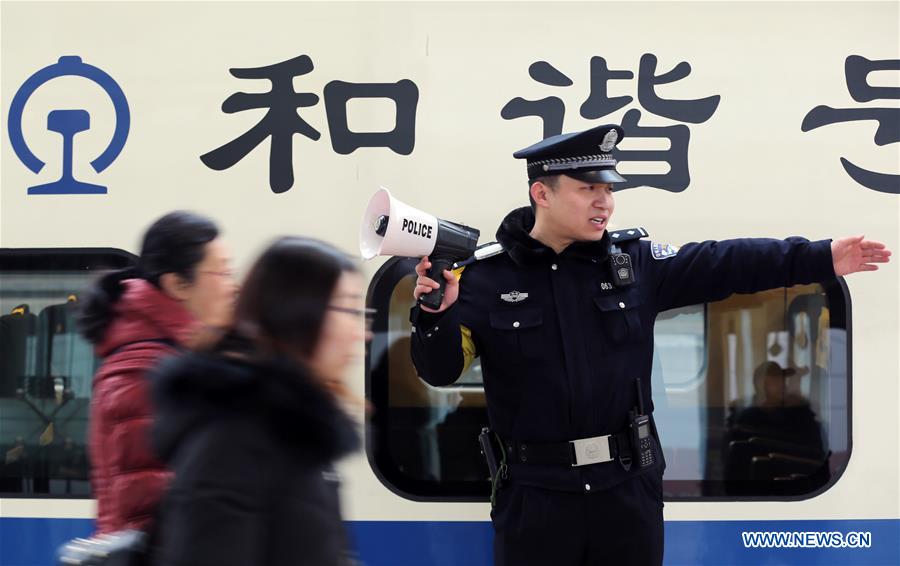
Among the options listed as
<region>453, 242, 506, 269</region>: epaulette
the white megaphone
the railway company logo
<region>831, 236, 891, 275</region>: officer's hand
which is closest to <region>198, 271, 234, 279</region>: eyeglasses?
the white megaphone

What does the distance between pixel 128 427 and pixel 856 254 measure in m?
1.76

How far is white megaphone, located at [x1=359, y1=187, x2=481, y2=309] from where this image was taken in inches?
86.5

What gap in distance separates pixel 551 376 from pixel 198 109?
131 centimetres

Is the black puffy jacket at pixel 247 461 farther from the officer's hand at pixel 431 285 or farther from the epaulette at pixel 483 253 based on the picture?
the epaulette at pixel 483 253

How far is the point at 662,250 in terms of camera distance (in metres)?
2.63

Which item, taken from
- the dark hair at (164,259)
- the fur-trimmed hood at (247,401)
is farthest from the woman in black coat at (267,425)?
the dark hair at (164,259)

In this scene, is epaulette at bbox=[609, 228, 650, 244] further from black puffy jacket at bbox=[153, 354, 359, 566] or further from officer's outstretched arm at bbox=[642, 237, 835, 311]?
black puffy jacket at bbox=[153, 354, 359, 566]

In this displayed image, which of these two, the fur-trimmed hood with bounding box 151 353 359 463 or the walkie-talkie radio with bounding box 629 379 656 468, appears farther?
the walkie-talkie radio with bounding box 629 379 656 468

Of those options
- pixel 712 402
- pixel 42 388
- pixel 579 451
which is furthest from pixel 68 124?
pixel 712 402

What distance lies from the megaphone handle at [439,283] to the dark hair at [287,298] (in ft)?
3.20

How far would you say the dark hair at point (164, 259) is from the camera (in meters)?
2.06

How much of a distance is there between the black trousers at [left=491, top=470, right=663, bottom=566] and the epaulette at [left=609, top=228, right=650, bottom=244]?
2.07ft

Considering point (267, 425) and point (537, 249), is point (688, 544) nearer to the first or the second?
point (537, 249)

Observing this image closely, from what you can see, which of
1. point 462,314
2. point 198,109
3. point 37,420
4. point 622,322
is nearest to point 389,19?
point 198,109
